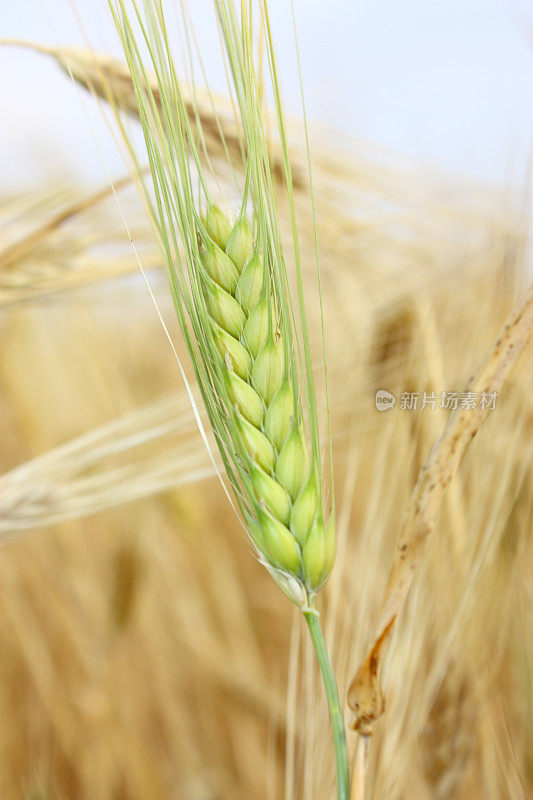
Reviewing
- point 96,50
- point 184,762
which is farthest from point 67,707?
point 96,50

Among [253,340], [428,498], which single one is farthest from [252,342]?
[428,498]

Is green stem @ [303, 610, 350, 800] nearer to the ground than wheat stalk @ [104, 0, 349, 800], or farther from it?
nearer to the ground

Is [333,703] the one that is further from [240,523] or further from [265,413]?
[240,523]

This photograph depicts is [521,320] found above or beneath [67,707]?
above

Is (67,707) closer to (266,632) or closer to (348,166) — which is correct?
(266,632)

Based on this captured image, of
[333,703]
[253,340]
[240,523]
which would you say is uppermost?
[253,340]
